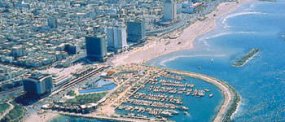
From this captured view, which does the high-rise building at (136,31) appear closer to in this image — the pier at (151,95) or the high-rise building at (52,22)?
the pier at (151,95)

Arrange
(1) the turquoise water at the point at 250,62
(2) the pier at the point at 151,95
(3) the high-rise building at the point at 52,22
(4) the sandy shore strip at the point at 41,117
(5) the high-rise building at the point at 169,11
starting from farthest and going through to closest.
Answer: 1. (5) the high-rise building at the point at 169,11
2. (3) the high-rise building at the point at 52,22
3. (1) the turquoise water at the point at 250,62
4. (2) the pier at the point at 151,95
5. (4) the sandy shore strip at the point at 41,117

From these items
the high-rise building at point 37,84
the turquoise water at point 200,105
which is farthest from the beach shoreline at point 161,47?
the high-rise building at point 37,84

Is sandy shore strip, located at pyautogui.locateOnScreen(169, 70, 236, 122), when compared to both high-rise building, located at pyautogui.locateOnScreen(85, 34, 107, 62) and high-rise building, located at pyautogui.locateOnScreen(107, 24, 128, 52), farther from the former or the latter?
high-rise building, located at pyautogui.locateOnScreen(107, 24, 128, 52)

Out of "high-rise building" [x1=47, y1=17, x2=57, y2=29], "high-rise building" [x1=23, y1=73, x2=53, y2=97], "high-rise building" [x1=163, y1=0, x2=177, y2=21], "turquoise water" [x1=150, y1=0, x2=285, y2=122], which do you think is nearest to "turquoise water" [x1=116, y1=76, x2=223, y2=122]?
"turquoise water" [x1=150, y1=0, x2=285, y2=122]

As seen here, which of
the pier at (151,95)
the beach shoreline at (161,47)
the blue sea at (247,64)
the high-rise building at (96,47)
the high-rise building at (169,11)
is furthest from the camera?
the high-rise building at (169,11)

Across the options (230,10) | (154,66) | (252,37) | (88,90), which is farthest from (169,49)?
(230,10)

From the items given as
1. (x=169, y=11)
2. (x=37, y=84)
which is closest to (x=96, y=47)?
(x=37, y=84)
